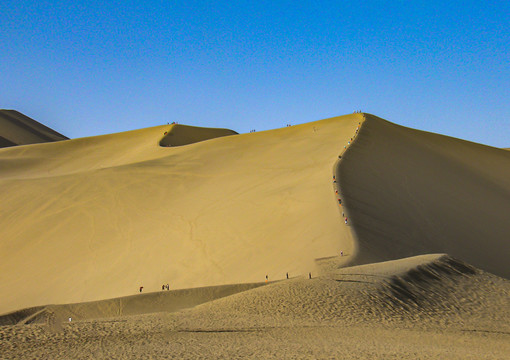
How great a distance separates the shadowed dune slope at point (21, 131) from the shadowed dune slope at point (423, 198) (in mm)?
68152

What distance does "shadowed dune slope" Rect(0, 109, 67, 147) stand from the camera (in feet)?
289

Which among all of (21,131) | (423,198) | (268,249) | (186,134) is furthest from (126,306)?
(21,131)

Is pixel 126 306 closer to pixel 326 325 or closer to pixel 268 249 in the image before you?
pixel 326 325

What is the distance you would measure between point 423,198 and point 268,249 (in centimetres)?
1101

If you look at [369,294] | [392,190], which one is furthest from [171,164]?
[369,294]

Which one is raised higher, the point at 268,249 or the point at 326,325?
the point at 268,249

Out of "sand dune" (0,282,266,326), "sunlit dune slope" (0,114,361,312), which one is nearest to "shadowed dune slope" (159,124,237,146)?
"sunlit dune slope" (0,114,361,312)

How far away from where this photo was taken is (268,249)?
19672 millimetres

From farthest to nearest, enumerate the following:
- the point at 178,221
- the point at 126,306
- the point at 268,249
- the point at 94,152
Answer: the point at 94,152, the point at 178,221, the point at 268,249, the point at 126,306

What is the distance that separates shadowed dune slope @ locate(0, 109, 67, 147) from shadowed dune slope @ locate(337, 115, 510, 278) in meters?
68.2

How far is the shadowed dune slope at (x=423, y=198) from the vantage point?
21.2m

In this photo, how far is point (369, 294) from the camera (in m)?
12.8

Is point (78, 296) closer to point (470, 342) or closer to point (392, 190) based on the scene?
point (470, 342)

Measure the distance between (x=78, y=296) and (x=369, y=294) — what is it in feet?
36.2
